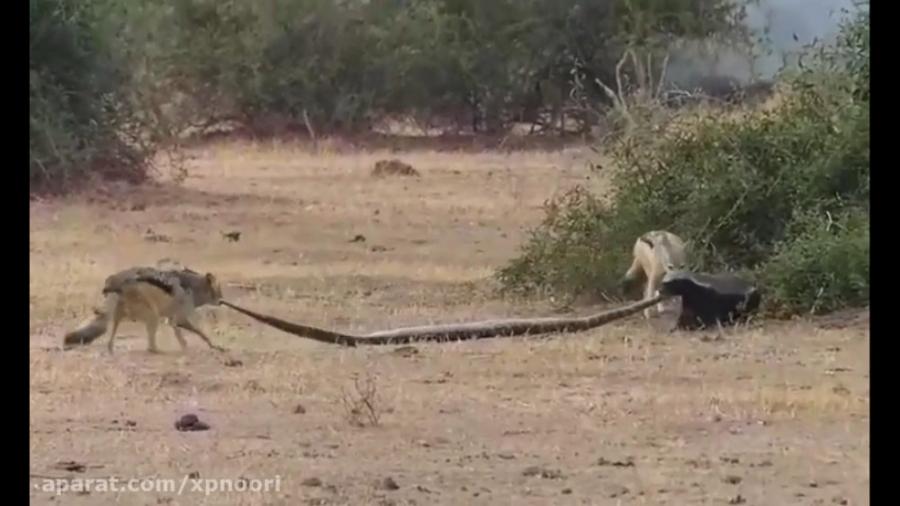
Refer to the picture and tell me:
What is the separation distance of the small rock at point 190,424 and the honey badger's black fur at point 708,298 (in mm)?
2077

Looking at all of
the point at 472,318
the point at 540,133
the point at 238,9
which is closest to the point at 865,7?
the point at 540,133

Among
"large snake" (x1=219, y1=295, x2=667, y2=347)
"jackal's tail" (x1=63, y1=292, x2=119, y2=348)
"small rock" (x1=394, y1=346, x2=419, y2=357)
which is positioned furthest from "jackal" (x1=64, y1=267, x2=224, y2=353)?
"small rock" (x1=394, y1=346, x2=419, y2=357)

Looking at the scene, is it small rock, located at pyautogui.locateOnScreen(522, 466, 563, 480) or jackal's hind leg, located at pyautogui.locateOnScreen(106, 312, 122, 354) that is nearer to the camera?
small rock, located at pyautogui.locateOnScreen(522, 466, 563, 480)

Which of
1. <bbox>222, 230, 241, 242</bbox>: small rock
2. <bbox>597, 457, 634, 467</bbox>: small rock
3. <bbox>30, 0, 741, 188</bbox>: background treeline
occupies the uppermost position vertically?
<bbox>30, 0, 741, 188</bbox>: background treeline

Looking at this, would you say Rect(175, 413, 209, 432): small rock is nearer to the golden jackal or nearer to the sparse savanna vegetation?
the sparse savanna vegetation

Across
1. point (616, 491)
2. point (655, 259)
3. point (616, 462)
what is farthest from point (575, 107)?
point (616, 491)

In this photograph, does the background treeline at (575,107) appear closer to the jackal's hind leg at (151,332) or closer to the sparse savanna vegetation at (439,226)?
the sparse savanna vegetation at (439,226)

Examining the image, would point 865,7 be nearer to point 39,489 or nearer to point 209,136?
point 209,136

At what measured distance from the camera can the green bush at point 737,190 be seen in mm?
6449

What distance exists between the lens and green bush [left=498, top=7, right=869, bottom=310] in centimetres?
645

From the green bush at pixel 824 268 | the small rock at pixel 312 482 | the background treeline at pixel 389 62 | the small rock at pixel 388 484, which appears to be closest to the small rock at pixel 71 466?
the small rock at pixel 312 482

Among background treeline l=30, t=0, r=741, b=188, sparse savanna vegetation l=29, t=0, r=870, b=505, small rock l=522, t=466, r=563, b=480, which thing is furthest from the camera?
background treeline l=30, t=0, r=741, b=188

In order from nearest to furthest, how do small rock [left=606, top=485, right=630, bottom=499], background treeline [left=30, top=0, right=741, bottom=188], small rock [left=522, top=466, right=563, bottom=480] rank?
small rock [left=606, top=485, right=630, bottom=499]
small rock [left=522, top=466, right=563, bottom=480]
background treeline [left=30, top=0, right=741, bottom=188]

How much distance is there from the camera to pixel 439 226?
616 centimetres
